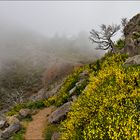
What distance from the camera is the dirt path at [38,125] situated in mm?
35434

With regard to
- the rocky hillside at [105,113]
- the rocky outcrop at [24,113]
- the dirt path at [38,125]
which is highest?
the rocky hillside at [105,113]

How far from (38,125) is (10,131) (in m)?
4.30

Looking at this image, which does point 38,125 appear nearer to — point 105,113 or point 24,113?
point 24,113

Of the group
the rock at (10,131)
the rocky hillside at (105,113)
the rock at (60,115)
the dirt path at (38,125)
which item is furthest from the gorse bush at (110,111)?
the rock at (10,131)

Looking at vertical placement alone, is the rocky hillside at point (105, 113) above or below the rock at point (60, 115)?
above

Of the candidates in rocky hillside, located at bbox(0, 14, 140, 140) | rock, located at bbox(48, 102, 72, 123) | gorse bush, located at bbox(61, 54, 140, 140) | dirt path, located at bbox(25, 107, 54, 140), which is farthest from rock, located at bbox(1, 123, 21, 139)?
gorse bush, located at bbox(61, 54, 140, 140)

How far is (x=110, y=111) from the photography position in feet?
69.3

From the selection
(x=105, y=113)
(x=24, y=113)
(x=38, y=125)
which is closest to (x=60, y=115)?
(x=38, y=125)

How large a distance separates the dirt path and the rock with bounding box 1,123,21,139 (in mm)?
1011

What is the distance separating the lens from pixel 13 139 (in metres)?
33.8

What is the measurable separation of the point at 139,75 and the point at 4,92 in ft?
312

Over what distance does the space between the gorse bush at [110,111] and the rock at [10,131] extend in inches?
395

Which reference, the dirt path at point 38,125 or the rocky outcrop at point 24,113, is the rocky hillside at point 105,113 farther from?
the rocky outcrop at point 24,113

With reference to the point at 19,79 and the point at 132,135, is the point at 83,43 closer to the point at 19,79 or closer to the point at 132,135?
the point at 19,79
